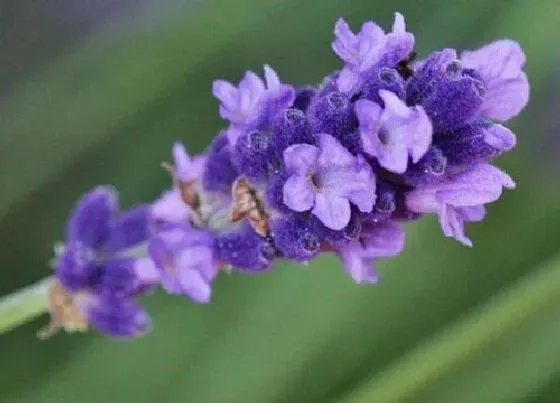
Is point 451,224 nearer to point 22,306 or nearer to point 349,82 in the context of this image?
point 349,82

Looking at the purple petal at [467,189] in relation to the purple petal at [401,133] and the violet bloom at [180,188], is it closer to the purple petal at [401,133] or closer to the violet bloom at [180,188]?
the purple petal at [401,133]

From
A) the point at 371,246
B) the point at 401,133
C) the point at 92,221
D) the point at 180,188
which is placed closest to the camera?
the point at 401,133

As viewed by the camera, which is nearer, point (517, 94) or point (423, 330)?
point (517, 94)

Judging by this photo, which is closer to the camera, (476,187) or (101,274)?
(476,187)

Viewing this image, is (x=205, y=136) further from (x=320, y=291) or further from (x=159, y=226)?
(x=159, y=226)

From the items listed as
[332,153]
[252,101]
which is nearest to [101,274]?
[252,101]

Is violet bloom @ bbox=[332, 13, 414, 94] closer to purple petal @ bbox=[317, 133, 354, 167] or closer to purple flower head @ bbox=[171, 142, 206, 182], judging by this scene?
purple petal @ bbox=[317, 133, 354, 167]

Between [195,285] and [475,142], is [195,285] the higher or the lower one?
the higher one

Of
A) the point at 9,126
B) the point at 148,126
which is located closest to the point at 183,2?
the point at 148,126
